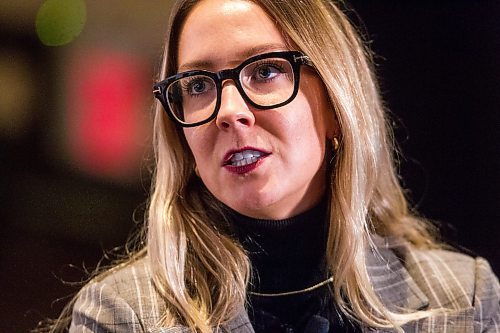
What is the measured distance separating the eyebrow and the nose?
1.8 inches

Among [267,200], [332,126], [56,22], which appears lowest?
[267,200]

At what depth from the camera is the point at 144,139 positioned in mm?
1996

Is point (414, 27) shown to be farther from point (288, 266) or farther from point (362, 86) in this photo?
point (288, 266)

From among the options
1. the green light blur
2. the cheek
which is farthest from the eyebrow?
the green light blur

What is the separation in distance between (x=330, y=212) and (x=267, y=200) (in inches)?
6.8

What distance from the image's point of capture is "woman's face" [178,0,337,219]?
4.03 feet

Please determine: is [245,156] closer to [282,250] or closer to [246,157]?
[246,157]

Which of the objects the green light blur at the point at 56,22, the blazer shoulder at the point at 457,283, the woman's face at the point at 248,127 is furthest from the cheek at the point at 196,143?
the green light blur at the point at 56,22

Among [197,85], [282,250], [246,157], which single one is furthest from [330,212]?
[197,85]

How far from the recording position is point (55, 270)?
5.92ft

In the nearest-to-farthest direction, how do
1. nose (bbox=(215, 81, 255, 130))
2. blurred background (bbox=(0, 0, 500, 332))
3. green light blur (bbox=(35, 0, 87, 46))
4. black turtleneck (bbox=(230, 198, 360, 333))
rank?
nose (bbox=(215, 81, 255, 130)), black turtleneck (bbox=(230, 198, 360, 333)), blurred background (bbox=(0, 0, 500, 332)), green light blur (bbox=(35, 0, 87, 46))

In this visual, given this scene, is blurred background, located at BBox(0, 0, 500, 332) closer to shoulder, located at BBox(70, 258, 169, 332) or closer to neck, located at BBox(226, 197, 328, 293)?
shoulder, located at BBox(70, 258, 169, 332)

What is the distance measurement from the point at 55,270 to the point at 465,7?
1225mm

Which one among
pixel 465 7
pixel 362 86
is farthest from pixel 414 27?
pixel 362 86
